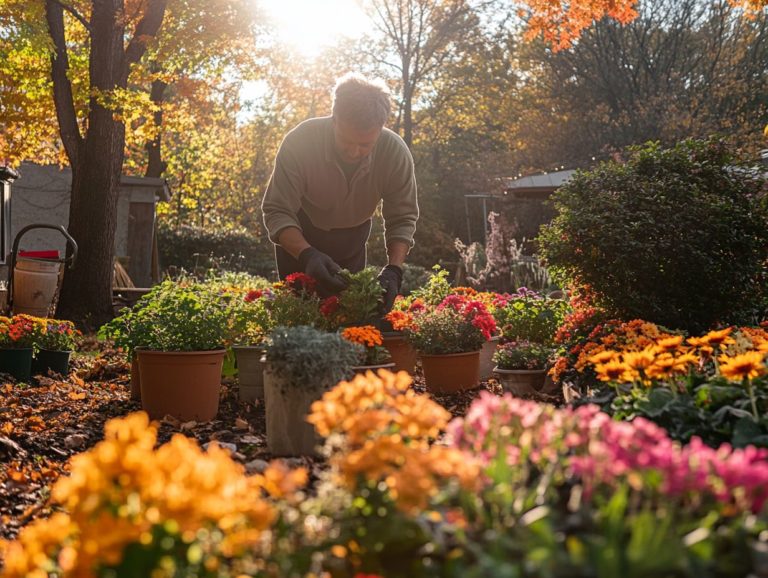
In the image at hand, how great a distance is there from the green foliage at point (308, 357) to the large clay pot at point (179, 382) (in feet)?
3.85

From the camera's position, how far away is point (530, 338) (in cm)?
629

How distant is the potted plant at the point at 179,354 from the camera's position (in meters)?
4.59

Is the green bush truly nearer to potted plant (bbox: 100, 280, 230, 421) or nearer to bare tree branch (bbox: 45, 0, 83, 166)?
potted plant (bbox: 100, 280, 230, 421)

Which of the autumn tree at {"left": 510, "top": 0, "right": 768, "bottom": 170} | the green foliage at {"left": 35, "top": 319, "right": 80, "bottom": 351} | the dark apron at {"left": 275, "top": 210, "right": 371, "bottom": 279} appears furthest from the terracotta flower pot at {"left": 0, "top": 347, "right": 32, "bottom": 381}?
the autumn tree at {"left": 510, "top": 0, "right": 768, "bottom": 170}

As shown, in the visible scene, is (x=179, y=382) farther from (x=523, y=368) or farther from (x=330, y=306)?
Result: (x=523, y=368)

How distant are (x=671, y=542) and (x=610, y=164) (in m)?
4.46

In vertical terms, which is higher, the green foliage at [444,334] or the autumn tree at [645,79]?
the autumn tree at [645,79]

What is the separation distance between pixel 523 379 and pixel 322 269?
5.09 ft

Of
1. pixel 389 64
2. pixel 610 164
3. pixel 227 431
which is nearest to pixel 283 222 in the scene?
pixel 227 431

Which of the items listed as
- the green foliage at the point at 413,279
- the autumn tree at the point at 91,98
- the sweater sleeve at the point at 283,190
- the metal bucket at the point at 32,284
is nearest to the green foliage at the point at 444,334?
the sweater sleeve at the point at 283,190

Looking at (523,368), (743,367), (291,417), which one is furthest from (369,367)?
(743,367)

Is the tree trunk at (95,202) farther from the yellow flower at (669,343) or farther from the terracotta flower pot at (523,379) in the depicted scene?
the yellow flower at (669,343)

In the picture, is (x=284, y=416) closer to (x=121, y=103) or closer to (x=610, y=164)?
(x=610, y=164)

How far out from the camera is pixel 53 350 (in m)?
6.36
